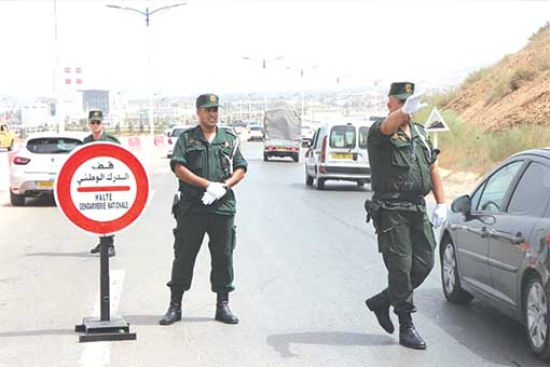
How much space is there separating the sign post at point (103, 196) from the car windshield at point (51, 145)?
12.7 m

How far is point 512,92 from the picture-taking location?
45.4 meters

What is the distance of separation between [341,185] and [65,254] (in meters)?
15.9

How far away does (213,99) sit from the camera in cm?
779

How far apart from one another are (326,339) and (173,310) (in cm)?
139

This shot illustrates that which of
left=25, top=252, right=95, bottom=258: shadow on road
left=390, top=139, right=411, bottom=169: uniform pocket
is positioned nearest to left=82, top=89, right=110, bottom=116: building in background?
left=25, top=252, right=95, bottom=258: shadow on road

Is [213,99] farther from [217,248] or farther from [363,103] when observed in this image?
[363,103]

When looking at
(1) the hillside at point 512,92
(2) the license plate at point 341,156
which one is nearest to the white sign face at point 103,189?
(2) the license plate at point 341,156

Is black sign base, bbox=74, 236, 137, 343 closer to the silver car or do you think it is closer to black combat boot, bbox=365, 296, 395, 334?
black combat boot, bbox=365, 296, 395, 334

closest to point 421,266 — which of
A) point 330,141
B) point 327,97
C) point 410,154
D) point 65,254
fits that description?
point 410,154

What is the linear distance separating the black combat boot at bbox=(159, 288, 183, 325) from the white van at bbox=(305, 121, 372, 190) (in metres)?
17.0

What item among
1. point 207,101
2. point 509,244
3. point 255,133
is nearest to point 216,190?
point 207,101

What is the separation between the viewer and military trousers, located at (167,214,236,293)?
25.6 ft

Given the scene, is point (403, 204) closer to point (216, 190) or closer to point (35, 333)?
point (216, 190)

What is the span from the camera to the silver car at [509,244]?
659cm
